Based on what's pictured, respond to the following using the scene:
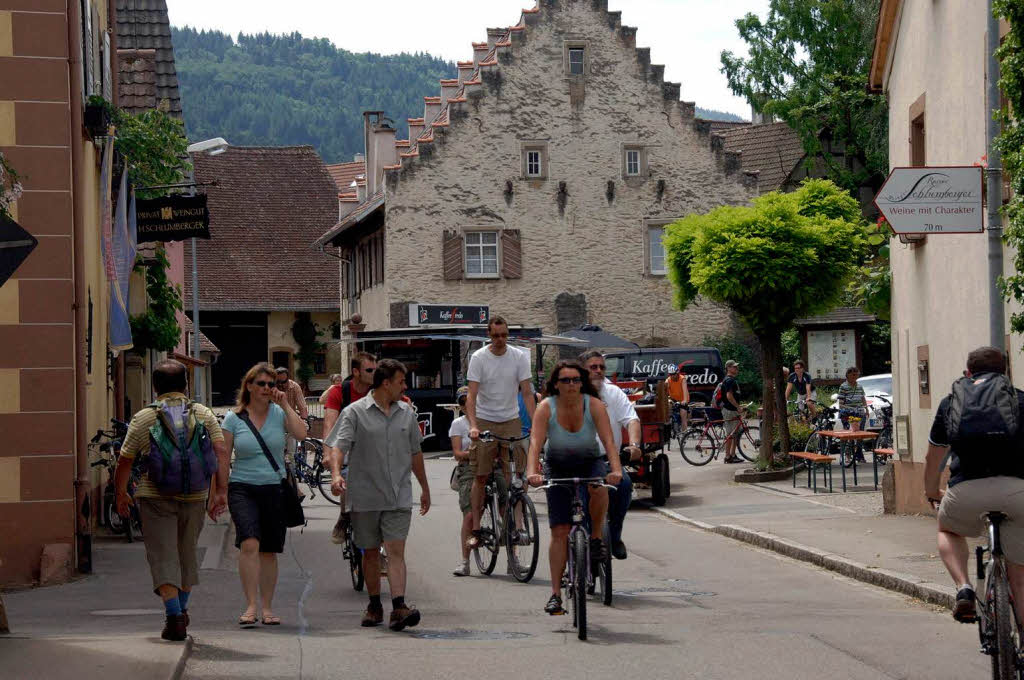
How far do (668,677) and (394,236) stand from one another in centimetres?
3937

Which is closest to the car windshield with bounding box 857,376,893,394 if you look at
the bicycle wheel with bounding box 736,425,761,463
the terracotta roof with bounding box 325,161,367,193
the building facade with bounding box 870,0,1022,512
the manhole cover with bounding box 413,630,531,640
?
the bicycle wheel with bounding box 736,425,761,463

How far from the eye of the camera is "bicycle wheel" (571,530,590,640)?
32.1 feet

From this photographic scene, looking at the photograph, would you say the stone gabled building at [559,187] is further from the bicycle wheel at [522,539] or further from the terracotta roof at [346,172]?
the terracotta roof at [346,172]

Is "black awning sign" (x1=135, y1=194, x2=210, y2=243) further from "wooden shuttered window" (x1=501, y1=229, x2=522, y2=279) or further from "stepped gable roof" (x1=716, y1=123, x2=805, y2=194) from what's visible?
"stepped gable roof" (x1=716, y1=123, x2=805, y2=194)

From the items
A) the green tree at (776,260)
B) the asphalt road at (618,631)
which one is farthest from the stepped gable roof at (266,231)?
the asphalt road at (618,631)

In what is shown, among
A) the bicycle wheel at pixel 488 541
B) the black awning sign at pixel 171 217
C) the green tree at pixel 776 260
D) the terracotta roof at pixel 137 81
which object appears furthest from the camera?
the terracotta roof at pixel 137 81

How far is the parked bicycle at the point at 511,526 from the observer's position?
12.9m

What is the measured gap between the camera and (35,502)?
13992 millimetres

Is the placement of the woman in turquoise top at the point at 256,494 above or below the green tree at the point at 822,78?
below

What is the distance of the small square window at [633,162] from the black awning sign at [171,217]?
2812cm

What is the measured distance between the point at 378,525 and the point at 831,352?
3807 cm

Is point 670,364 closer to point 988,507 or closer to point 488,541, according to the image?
point 488,541

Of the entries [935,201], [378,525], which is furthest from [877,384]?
[378,525]

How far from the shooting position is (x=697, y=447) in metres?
28.8
